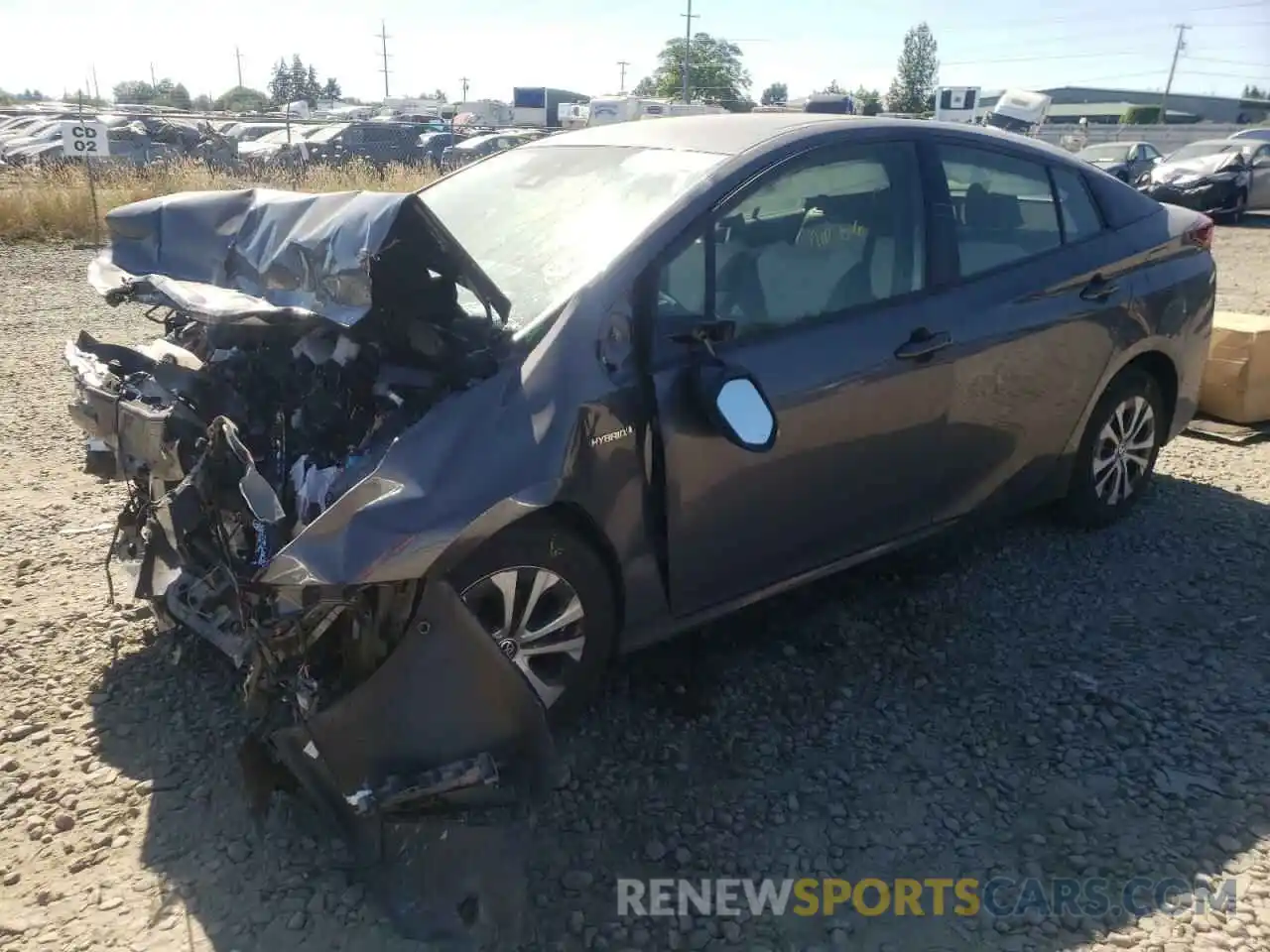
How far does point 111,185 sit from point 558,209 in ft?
47.3

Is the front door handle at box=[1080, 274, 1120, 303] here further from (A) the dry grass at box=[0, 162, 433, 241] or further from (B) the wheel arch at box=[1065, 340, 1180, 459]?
(A) the dry grass at box=[0, 162, 433, 241]

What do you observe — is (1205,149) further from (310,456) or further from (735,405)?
(310,456)

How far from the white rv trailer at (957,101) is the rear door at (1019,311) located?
1192 inches

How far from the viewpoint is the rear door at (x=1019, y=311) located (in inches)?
151

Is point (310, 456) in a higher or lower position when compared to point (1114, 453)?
higher

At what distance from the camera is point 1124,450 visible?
15.4ft

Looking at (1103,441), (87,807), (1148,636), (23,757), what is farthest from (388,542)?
(1103,441)

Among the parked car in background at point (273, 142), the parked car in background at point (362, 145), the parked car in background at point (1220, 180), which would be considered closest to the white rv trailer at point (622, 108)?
the parked car in background at point (362, 145)

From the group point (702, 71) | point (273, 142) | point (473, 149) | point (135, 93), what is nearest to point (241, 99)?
point (135, 93)

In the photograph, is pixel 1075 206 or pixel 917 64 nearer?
pixel 1075 206

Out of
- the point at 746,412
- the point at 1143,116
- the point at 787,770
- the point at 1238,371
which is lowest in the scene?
the point at 787,770

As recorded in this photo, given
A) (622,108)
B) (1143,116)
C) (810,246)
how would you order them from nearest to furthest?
(810,246) → (622,108) → (1143,116)

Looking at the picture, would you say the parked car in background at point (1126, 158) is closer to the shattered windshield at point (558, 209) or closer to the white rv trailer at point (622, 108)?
the white rv trailer at point (622, 108)

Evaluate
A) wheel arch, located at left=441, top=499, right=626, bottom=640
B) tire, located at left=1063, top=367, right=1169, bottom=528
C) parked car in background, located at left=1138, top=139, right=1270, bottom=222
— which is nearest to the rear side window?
tire, located at left=1063, top=367, right=1169, bottom=528
